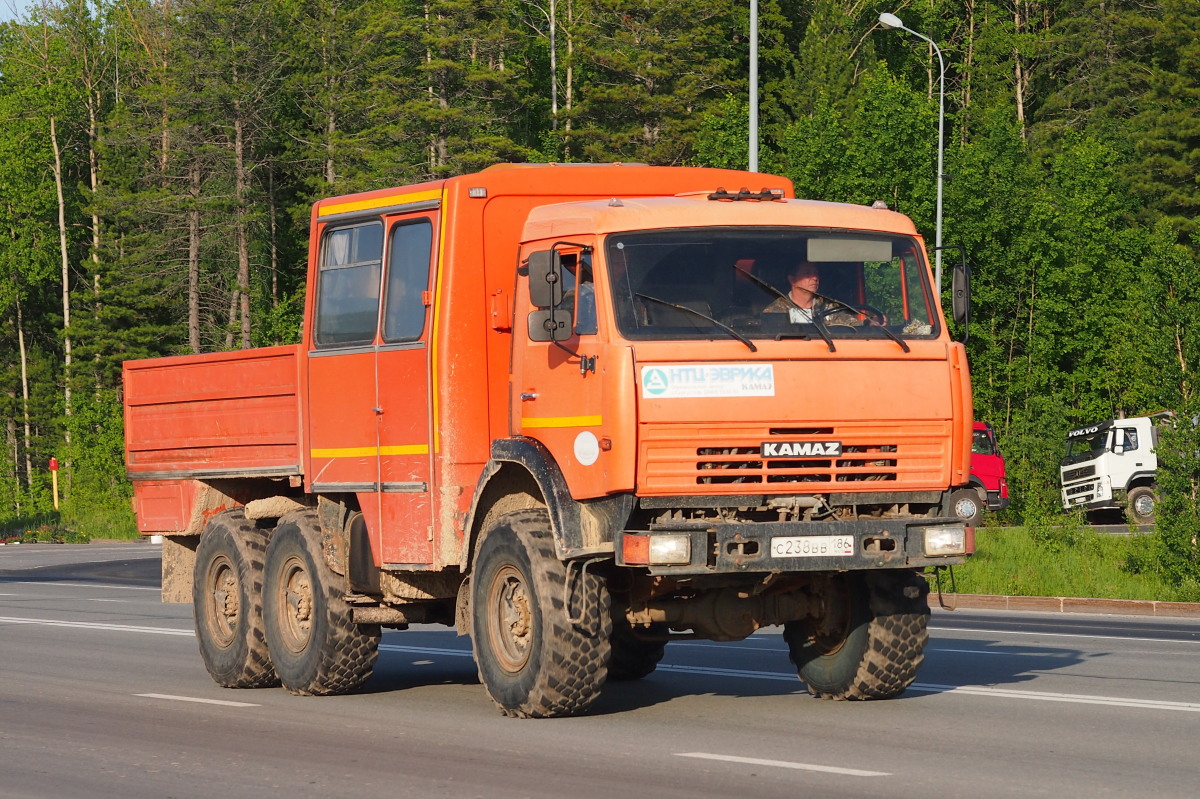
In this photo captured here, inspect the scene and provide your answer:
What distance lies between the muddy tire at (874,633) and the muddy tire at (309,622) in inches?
127

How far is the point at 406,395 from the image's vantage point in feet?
39.7

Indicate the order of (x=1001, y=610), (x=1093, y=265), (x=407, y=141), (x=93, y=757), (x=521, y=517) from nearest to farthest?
(x=93, y=757), (x=521, y=517), (x=1001, y=610), (x=1093, y=265), (x=407, y=141)

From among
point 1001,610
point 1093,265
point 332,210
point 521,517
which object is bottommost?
point 1001,610

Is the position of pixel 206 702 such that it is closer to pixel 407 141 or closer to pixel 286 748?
pixel 286 748

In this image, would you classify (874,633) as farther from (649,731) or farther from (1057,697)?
(649,731)

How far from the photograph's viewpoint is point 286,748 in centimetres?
1038

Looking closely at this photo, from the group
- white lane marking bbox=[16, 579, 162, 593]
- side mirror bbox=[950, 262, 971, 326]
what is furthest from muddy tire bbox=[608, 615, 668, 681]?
white lane marking bbox=[16, 579, 162, 593]

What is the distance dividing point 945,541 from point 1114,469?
33472 mm

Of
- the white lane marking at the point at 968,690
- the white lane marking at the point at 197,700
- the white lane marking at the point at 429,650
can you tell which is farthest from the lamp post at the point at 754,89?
the white lane marking at the point at 197,700

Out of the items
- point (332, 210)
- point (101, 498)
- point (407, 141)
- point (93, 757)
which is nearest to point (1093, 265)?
point (407, 141)

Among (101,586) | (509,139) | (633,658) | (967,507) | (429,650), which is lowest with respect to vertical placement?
(101,586)

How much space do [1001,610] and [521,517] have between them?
41.7 feet

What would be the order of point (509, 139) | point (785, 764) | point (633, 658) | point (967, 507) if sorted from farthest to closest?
point (509, 139) < point (967, 507) < point (633, 658) < point (785, 764)

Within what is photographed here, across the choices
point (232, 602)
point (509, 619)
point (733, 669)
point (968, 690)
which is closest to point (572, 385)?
point (509, 619)
